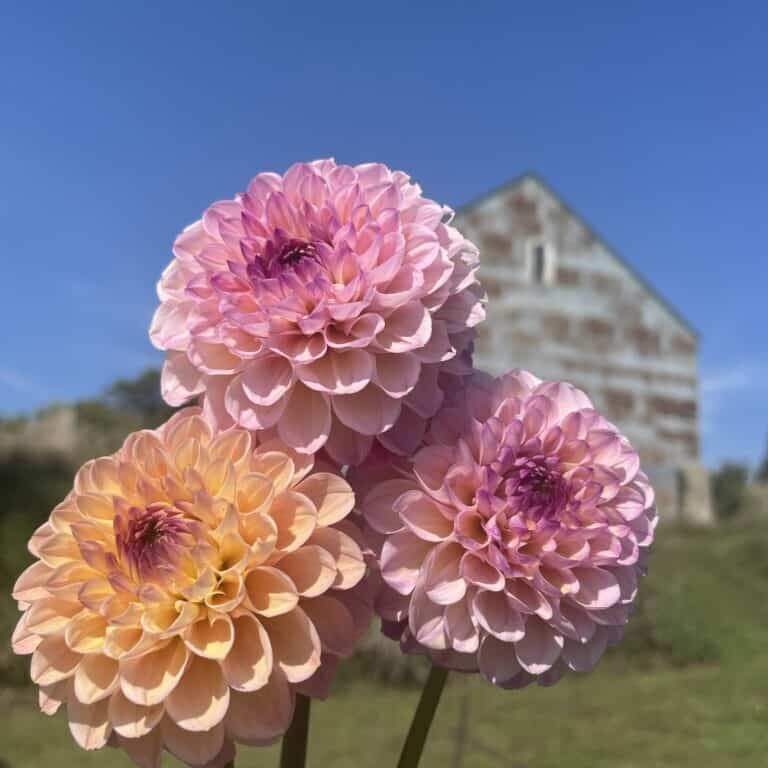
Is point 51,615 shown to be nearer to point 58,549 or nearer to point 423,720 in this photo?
point 58,549

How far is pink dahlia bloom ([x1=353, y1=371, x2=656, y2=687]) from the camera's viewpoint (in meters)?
0.58

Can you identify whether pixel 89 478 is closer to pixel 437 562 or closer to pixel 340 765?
pixel 437 562

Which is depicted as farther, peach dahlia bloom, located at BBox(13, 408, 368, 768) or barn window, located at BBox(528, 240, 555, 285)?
barn window, located at BBox(528, 240, 555, 285)

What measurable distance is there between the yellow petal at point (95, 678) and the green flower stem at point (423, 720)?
0.72ft

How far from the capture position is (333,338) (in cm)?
61

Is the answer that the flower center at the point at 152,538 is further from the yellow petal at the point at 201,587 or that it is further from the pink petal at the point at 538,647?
the pink petal at the point at 538,647

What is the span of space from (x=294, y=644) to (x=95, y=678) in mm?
135

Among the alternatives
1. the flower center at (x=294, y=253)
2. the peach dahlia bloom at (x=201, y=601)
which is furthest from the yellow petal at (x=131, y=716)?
the flower center at (x=294, y=253)

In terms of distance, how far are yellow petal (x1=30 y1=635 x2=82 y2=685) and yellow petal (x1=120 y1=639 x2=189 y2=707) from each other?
0.20 feet

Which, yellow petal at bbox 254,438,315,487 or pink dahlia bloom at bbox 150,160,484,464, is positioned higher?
pink dahlia bloom at bbox 150,160,484,464

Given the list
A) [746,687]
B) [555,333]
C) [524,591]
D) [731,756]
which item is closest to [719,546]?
[746,687]

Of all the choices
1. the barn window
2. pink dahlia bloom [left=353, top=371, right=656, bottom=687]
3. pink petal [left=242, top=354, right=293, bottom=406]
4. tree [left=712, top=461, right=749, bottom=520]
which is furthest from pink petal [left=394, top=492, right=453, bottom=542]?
tree [left=712, top=461, right=749, bottom=520]

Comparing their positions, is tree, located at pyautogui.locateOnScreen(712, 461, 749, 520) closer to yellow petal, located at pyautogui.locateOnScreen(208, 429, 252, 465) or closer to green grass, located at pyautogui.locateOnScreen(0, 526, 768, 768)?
green grass, located at pyautogui.locateOnScreen(0, 526, 768, 768)

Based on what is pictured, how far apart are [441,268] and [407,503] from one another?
18 cm
